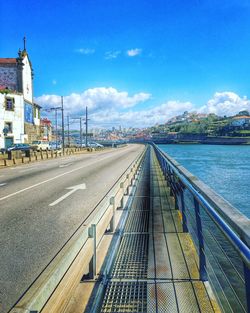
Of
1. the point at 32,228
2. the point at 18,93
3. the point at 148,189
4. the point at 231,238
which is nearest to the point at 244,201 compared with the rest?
the point at 148,189

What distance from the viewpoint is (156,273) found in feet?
16.0

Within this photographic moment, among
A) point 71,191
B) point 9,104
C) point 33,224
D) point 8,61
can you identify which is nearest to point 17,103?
point 9,104

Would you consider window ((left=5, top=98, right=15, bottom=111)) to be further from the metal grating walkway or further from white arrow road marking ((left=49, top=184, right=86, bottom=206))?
the metal grating walkway

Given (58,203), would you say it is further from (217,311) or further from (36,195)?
(217,311)

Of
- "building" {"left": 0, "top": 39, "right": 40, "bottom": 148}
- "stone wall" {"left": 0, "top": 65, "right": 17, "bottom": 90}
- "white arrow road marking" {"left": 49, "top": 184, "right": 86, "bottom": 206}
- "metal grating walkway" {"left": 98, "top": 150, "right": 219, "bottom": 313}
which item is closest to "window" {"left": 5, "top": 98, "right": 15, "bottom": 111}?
"building" {"left": 0, "top": 39, "right": 40, "bottom": 148}

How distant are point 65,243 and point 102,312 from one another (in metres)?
3.32

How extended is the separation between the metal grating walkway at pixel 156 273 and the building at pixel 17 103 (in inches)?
1850

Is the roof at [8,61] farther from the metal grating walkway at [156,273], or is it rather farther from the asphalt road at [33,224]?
the metal grating walkway at [156,273]

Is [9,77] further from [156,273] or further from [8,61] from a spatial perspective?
[156,273]

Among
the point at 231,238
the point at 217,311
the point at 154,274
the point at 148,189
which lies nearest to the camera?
the point at 231,238

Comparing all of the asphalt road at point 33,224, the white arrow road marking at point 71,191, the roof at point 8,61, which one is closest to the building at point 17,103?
the roof at point 8,61

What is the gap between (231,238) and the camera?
9.32 ft

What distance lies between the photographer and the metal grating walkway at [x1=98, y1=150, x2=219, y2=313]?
13.2ft

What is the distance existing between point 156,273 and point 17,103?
175 ft
